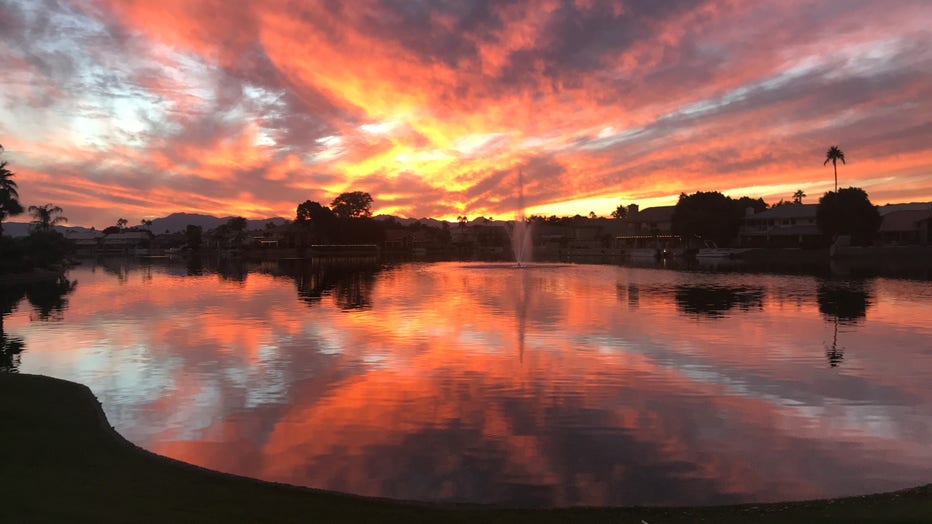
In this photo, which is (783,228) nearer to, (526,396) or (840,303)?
(840,303)

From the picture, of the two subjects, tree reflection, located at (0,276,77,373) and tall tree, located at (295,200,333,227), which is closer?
tree reflection, located at (0,276,77,373)

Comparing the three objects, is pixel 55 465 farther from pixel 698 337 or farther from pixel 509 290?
pixel 509 290

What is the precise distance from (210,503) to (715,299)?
122ft

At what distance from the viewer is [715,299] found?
39.4 metres

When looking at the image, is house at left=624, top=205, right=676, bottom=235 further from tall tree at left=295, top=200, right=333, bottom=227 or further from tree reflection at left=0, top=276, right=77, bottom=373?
tree reflection at left=0, top=276, right=77, bottom=373

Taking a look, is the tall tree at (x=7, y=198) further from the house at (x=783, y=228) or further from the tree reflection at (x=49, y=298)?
the house at (x=783, y=228)

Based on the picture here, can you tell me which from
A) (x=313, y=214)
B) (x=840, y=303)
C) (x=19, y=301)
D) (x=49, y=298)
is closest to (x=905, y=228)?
(x=840, y=303)

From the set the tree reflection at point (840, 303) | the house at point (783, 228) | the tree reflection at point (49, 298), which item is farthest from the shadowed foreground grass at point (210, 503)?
the house at point (783, 228)

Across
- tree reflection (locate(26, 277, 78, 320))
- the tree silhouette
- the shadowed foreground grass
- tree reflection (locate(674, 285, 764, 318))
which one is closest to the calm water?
tree reflection (locate(674, 285, 764, 318))

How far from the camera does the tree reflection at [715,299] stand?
3388 centimetres

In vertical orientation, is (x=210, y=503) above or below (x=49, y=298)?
below

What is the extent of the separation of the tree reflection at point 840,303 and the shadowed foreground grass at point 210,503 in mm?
13653

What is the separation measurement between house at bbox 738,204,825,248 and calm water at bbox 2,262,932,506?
3546 inches

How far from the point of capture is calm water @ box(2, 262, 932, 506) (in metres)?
10.2
